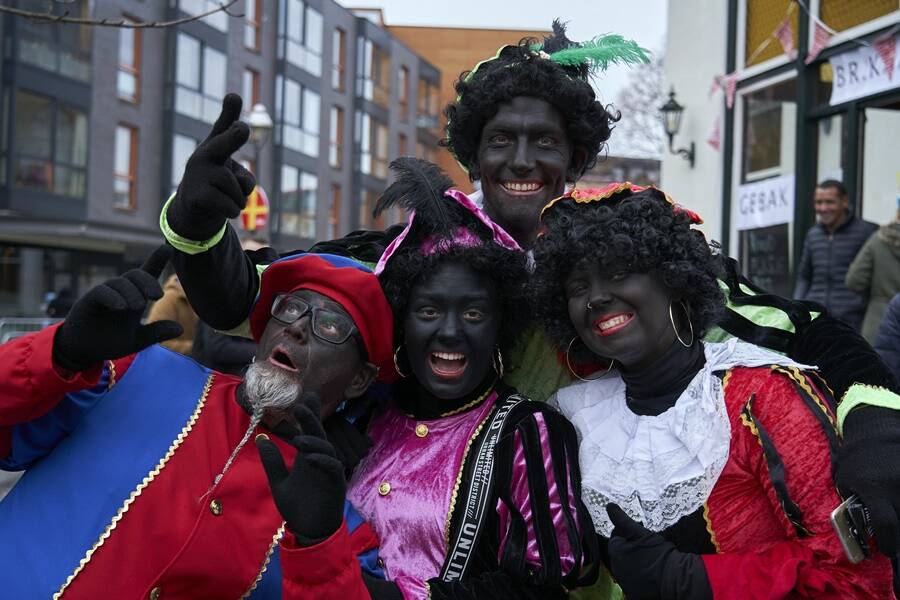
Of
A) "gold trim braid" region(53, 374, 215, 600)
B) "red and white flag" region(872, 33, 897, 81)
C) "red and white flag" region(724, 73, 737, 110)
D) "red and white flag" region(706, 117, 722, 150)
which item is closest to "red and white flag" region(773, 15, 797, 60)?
"red and white flag" region(724, 73, 737, 110)

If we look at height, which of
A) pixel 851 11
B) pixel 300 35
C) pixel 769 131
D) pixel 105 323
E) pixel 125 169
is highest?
pixel 300 35

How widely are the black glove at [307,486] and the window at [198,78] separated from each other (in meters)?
22.0

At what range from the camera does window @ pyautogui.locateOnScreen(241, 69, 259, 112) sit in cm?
2756

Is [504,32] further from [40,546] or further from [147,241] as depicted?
[40,546]

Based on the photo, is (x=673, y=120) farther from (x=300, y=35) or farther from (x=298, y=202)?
(x=300, y=35)

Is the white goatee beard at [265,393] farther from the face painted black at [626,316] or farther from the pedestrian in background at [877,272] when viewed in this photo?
the pedestrian in background at [877,272]

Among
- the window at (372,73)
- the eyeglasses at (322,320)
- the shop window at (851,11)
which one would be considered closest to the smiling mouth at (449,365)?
the eyeglasses at (322,320)

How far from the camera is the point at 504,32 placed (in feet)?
135

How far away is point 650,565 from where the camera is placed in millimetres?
2209

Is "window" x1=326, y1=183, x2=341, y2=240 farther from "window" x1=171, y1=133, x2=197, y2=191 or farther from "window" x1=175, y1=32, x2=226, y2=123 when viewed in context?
"window" x1=171, y1=133, x2=197, y2=191

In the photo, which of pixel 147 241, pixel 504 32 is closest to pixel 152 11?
pixel 147 241

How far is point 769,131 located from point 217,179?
25.7 ft

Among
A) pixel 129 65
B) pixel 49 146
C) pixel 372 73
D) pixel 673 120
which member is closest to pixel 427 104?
pixel 372 73

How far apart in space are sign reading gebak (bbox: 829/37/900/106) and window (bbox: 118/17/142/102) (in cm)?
1755
